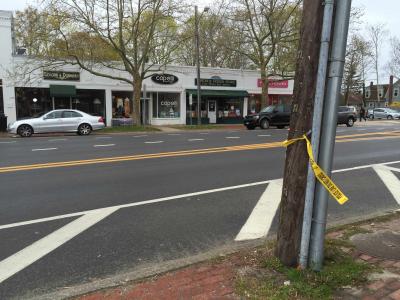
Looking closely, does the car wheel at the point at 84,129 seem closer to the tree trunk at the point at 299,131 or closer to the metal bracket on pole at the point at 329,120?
the tree trunk at the point at 299,131

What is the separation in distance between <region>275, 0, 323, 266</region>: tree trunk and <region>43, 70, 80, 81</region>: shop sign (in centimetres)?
2692

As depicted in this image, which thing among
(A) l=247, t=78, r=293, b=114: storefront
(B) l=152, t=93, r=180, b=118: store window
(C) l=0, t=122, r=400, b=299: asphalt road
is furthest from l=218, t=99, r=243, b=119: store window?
(C) l=0, t=122, r=400, b=299: asphalt road

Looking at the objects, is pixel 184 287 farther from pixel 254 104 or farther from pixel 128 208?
pixel 254 104

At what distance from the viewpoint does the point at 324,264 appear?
416 cm

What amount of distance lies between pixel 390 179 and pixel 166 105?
25425 millimetres

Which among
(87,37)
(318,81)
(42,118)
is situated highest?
(87,37)

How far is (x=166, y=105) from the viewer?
33531 millimetres

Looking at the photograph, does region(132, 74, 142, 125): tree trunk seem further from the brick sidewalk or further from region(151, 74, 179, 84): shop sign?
the brick sidewalk

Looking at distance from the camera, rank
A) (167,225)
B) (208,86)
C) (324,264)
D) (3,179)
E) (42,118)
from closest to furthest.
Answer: (324,264)
(167,225)
(3,179)
(42,118)
(208,86)

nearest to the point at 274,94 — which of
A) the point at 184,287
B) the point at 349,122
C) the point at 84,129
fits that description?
the point at 349,122

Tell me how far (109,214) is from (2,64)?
24246mm

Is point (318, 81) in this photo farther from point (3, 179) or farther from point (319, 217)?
point (3, 179)

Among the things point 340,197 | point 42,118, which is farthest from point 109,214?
point 42,118

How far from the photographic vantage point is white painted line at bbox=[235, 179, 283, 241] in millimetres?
5546
